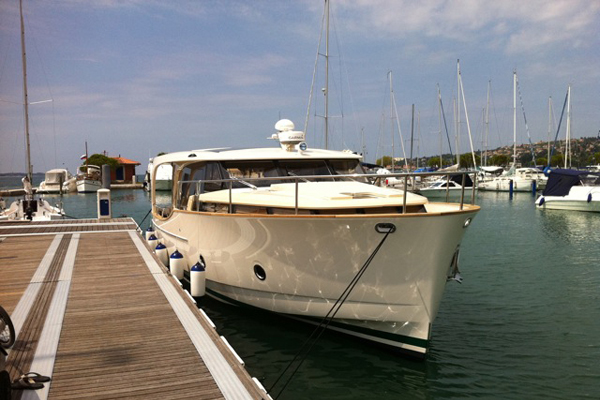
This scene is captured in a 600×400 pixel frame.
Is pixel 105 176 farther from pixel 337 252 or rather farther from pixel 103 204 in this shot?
pixel 337 252

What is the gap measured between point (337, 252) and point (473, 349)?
307 centimetres

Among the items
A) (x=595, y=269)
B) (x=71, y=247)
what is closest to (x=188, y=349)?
(x=71, y=247)

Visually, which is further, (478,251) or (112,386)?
(478,251)

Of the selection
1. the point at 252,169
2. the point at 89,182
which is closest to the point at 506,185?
the point at 252,169

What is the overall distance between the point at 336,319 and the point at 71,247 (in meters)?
7.33

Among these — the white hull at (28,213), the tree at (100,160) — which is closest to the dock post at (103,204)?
the white hull at (28,213)

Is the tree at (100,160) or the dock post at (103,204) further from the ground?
the tree at (100,160)

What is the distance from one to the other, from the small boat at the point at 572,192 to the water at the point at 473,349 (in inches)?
823

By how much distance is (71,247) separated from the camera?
11.5 meters

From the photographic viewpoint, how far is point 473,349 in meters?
7.88

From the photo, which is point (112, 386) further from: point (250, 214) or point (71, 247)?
point (71, 247)

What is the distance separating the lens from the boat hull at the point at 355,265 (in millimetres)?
6629

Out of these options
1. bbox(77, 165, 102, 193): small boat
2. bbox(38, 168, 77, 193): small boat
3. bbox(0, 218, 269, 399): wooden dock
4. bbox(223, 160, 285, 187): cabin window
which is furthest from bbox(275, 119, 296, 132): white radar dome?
bbox(38, 168, 77, 193): small boat

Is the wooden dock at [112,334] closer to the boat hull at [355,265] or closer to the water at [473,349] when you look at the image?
the boat hull at [355,265]
